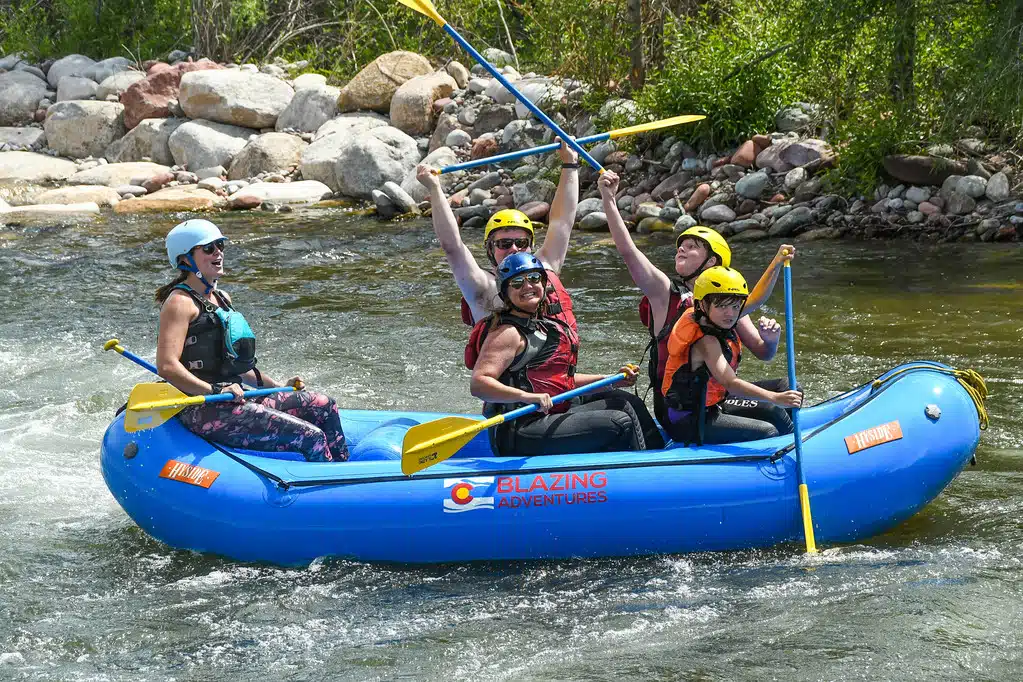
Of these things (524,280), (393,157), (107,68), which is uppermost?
(107,68)

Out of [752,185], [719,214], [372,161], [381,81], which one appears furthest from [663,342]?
[381,81]

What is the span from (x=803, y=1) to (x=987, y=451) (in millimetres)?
5955

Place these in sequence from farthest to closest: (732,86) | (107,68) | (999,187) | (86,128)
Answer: (107,68) < (86,128) < (732,86) < (999,187)

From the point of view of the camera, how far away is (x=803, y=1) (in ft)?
34.7

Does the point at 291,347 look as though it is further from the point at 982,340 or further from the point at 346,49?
the point at 346,49

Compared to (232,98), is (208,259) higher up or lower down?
lower down

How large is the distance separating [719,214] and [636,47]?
3274 mm

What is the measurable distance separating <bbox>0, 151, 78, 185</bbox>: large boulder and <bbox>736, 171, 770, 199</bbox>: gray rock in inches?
377

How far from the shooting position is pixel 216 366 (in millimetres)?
4820

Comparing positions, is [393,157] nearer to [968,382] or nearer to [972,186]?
[972,186]

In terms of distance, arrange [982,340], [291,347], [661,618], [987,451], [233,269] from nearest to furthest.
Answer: [661,618]
[987,451]
[982,340]
[291,347]
[233,269]

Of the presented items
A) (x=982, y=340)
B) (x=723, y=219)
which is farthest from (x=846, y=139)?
(x=982, y=340)

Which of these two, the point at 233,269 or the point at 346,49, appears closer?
the point at 233,269

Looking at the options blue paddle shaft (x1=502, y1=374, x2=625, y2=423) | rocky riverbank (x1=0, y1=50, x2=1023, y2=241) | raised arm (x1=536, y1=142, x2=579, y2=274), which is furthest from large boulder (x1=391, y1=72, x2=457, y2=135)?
blue paddle shaft (x1=502, y1=374, x2=625, y2=423)
